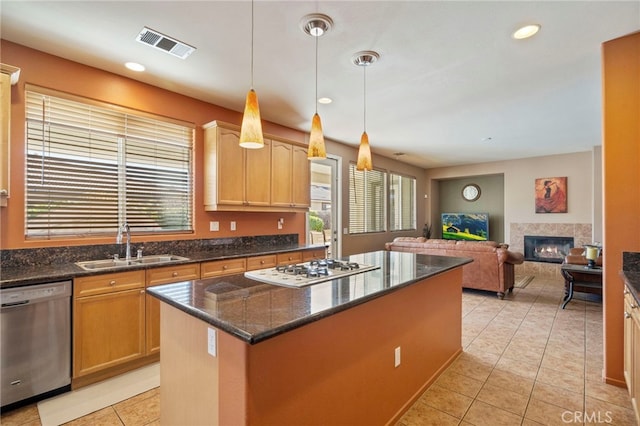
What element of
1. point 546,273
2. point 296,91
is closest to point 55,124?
point 296,91

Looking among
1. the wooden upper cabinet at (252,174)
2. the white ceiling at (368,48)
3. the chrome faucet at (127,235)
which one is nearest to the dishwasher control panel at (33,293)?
the chrome faucet at (127,235)

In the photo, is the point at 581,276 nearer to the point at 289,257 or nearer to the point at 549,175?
the point at 549,175

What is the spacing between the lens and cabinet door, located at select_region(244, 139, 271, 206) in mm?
3869

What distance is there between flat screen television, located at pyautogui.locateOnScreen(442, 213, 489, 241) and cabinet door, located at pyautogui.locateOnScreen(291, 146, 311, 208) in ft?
18.6

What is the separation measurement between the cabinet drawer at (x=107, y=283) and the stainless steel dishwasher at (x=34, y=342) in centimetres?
7

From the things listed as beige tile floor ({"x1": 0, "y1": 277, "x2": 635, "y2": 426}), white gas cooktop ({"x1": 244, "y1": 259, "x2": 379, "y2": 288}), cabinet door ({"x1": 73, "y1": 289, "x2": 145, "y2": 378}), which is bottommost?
beige tile floor ({"x1": 0, "y1": 277, "x2": 635, "y2": 426})

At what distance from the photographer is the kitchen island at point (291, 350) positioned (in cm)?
125

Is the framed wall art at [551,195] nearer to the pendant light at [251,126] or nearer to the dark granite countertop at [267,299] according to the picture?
the dark granite countertop at [267,299]

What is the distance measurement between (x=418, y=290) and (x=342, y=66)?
6.82 ft

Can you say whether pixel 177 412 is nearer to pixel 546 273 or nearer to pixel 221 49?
pixel 221 49

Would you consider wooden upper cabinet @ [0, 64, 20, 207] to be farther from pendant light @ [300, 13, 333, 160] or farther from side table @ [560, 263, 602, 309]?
side table @ [560, 263, 602, 309]

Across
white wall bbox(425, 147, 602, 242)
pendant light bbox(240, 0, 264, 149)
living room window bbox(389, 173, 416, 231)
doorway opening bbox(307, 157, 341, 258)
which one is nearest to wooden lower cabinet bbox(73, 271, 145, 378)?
pendant light bbox(240, 0, 264, 149)

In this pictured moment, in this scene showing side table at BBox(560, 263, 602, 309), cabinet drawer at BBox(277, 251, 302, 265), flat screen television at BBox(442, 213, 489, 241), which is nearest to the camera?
cabinet drawer at BBox(277, 251, 302, 265)

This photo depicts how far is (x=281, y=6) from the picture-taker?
6.75 ft
